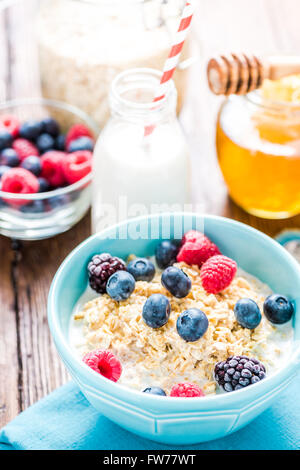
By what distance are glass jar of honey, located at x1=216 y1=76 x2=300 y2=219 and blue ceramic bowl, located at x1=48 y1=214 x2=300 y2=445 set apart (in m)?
0.21

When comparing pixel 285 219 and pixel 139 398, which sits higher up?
pixel 139 398

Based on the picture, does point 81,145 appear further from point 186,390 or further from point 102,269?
point 186,390

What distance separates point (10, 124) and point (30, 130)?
5 cm

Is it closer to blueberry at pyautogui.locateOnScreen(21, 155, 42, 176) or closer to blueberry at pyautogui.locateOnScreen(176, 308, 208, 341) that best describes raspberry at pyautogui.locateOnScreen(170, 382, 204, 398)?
blueberry at pyautogui.locateOnScreen(176, 308, 208, 341)

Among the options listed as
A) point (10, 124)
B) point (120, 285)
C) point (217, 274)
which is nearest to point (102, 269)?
point (120, 285)

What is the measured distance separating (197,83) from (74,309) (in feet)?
2.58

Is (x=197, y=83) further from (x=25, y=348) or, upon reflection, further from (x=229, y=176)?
(x=25, y=348)

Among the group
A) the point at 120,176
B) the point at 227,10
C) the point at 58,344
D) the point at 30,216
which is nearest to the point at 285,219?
the point at 120,176

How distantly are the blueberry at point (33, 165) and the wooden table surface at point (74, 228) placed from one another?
136 mm

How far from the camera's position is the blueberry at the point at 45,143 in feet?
4.22

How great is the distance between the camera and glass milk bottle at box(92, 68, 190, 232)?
1.08 meters

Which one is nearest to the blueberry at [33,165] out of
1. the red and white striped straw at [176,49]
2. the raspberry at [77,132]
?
the raspberry at [77,132]

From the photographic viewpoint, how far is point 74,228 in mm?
1229

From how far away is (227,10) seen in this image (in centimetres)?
168
